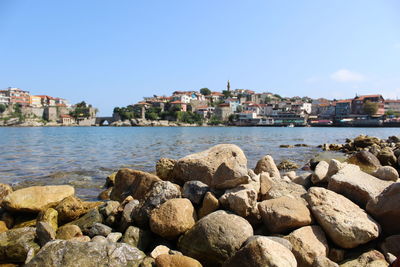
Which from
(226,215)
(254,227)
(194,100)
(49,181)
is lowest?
(49,181)

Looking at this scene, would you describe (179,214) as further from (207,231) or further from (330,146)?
(330,146)

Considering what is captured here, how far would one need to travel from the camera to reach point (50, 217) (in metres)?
5.79

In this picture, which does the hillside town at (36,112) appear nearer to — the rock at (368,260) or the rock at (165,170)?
the rock at (165,170)

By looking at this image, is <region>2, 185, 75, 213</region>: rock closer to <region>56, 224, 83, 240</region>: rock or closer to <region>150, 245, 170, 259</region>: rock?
<region>56, 224, 83, 240</region>: rock

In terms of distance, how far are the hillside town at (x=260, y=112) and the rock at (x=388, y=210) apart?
4467 inches

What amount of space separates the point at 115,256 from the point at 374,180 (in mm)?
5216

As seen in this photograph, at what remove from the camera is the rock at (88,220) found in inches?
226

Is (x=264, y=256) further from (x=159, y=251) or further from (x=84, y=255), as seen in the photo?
(x=84, y=255)

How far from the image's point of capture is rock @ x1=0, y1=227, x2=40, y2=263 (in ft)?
16.4

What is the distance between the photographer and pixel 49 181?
41.5 feet

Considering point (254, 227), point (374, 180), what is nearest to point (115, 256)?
point (254, 227)

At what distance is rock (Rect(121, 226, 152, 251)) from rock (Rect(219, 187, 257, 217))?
4.90ft

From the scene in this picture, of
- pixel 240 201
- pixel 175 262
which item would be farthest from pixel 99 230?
pixel 240 201

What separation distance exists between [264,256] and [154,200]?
2.57m
